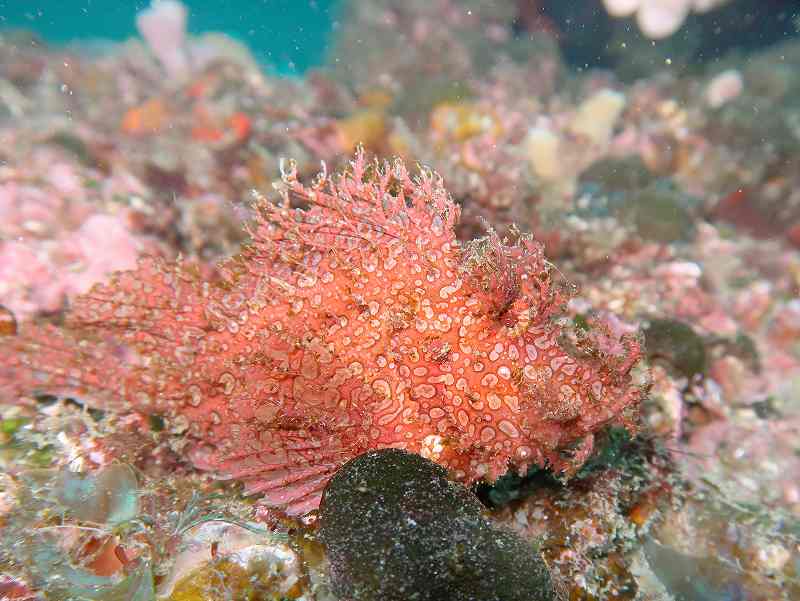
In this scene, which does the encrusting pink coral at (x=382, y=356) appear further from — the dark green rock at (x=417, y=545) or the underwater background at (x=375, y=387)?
the dark green rock at (x=417, y=545)

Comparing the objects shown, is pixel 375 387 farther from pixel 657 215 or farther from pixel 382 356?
pixel 657 215

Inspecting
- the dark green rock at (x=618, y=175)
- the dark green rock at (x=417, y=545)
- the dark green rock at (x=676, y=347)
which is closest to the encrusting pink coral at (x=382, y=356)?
the dark green rock at (x=417, y=545)

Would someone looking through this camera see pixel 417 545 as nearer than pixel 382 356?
Yes

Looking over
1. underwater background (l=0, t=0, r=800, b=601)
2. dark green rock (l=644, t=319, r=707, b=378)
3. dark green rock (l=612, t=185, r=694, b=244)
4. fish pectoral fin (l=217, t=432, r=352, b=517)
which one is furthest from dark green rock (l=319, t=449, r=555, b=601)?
dark green rock (l=612, t=185, r=694, b=244)

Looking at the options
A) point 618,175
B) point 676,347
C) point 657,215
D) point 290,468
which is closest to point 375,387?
point 290,468

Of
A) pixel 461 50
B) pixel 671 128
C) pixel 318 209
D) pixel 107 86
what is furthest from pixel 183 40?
pixel 318 209

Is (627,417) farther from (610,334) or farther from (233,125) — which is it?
(233,125)

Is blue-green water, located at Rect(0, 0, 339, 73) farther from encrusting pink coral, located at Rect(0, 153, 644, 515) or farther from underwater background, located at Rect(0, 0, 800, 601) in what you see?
encrusting pink coral, located at Rect(0, 153, 644, 515)
